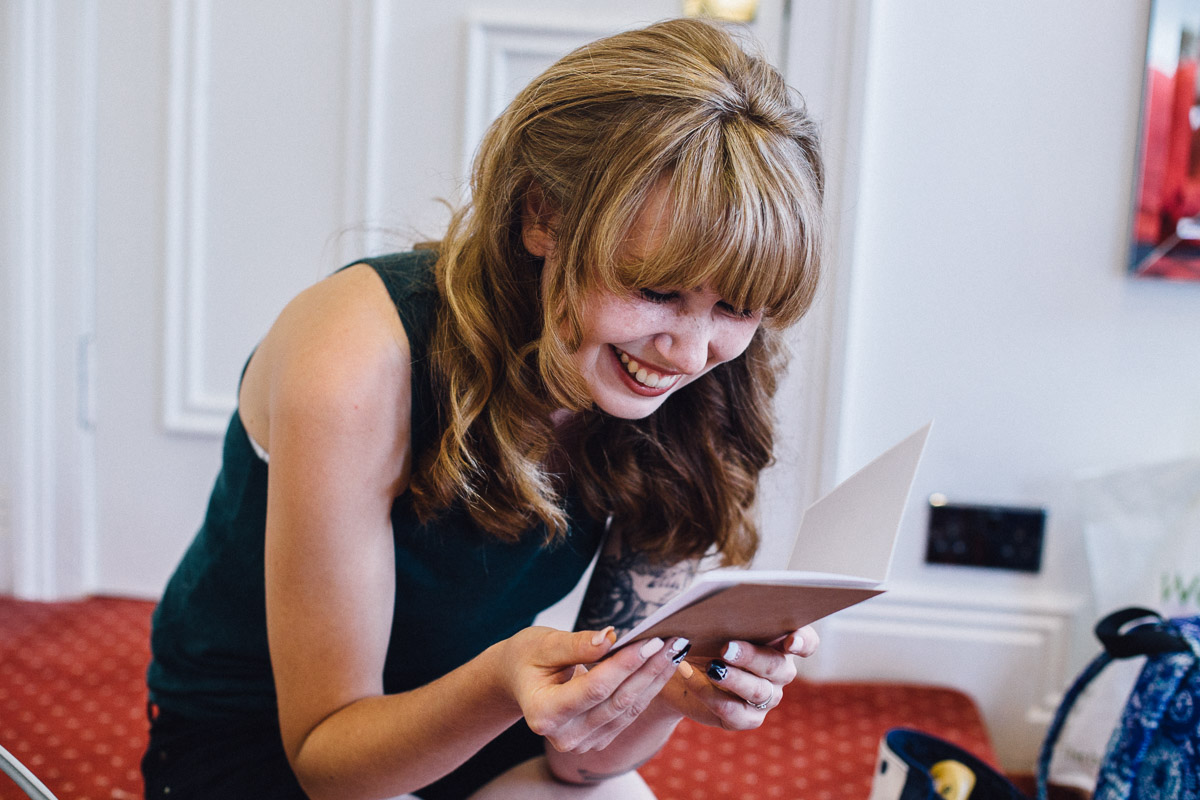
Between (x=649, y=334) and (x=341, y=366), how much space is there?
230 millimetres

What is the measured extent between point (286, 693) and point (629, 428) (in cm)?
38

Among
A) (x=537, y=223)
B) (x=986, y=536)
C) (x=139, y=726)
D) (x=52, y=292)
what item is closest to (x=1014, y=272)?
(x=986, y=536)

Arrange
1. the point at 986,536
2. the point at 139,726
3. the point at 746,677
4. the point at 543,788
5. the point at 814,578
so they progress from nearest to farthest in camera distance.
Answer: the point at 814,578
the point at 746,677
the point at 543,788
the point at 139,726
the point at 986,536

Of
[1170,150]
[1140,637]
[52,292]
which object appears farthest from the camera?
[52,292]

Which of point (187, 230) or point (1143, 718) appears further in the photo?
point (187, 230)

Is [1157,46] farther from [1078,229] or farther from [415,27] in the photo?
[415,27]

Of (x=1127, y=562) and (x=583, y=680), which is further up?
(x=583, y=680)

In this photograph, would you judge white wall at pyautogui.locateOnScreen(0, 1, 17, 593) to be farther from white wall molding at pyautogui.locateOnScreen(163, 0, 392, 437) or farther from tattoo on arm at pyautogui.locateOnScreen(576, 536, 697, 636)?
tattoo on arm at pyautogui.locateOnScreen(576, 536, 697, 636)

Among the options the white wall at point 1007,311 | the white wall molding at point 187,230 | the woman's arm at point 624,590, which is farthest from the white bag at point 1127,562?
the white wall molding at point 187,230

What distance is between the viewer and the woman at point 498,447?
2.07ft

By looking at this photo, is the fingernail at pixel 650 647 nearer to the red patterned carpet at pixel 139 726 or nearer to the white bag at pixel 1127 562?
the red patterned carpet at pixel 139 726

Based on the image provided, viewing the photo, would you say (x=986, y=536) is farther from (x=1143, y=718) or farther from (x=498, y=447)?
(x=498, y=447)

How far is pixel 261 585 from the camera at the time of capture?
804mm

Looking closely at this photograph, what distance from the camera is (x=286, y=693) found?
A: 0.73 m
